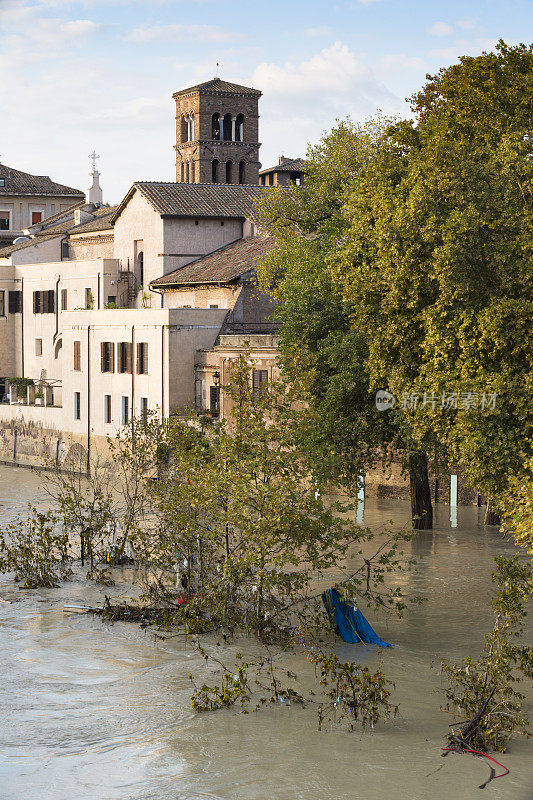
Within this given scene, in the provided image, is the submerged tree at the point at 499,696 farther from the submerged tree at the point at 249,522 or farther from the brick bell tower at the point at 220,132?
the brick bell tower at the point at 220,132

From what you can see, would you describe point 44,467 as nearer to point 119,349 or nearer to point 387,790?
point 119,349

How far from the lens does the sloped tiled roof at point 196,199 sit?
A: 1650 inches

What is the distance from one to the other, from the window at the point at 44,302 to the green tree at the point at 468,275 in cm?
2917

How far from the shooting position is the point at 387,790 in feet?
38.7

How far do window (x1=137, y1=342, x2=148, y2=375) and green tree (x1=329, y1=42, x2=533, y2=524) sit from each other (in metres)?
17.6

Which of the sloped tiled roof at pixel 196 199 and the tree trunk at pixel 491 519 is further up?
the sloped tiled roof at pixel 196 199

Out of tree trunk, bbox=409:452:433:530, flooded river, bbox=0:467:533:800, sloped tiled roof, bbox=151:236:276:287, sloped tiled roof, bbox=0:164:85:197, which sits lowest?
flooded river, bbox=0:467:533:800

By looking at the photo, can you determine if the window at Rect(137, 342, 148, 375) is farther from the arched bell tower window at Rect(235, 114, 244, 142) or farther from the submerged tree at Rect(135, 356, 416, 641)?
the arched bell tower window at Rect(235, 114, 244, 142)

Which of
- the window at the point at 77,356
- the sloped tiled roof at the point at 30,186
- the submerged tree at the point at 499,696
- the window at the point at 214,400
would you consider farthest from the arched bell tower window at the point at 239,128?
the submerged tree at the point at 499,696

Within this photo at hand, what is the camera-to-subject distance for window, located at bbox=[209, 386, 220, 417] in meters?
33.9

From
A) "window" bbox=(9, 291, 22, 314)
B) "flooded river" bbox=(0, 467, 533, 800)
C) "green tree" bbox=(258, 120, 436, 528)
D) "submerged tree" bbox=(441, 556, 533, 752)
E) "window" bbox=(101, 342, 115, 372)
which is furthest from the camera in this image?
"window" bbox=(9, 291, 22, 314)

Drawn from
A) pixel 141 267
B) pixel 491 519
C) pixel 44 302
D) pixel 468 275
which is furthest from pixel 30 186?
pixel 468 275

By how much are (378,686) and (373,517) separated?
1501 centimetres

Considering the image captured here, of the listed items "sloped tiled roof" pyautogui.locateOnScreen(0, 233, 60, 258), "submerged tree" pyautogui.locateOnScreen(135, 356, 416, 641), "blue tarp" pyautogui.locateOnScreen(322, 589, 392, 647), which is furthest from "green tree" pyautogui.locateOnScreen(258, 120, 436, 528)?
"sloped tiled roof" pyautogui.locateOnScreen(0, 233, 60, 258)
